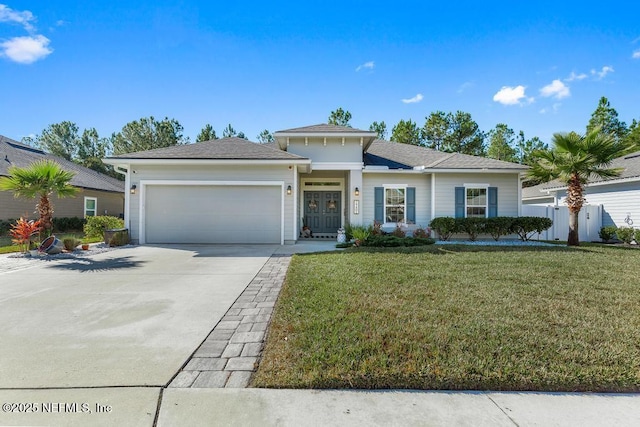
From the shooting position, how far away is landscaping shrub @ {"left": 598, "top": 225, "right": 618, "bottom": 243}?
41.6 feet

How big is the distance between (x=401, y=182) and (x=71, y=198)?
17.5m

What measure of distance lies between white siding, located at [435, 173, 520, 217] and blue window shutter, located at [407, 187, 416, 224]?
86cm

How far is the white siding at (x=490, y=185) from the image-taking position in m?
12.6

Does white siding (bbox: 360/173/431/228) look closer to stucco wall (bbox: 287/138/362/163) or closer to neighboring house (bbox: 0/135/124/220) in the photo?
stucco wall (bbox: 287/138/362/163)

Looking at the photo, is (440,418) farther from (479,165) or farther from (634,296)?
(479,165)

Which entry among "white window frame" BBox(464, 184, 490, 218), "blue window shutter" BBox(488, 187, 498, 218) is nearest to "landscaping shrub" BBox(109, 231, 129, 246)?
"white window frame" BBox(464, 184, 490, 218)

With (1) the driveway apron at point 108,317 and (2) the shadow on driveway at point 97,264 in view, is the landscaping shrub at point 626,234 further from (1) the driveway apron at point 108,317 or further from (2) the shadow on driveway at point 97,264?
(2) the shadow on driveway at point 97,264

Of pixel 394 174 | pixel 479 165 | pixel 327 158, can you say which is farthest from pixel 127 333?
pixel 479 165

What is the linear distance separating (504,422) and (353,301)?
2.35m

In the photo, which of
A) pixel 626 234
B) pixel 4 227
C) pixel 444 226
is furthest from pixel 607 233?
pixel 4 227

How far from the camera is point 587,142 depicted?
10273 mm

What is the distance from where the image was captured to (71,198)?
17.0m

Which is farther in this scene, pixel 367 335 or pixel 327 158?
pixel 327 158

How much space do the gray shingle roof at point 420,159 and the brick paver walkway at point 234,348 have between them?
980 cm
